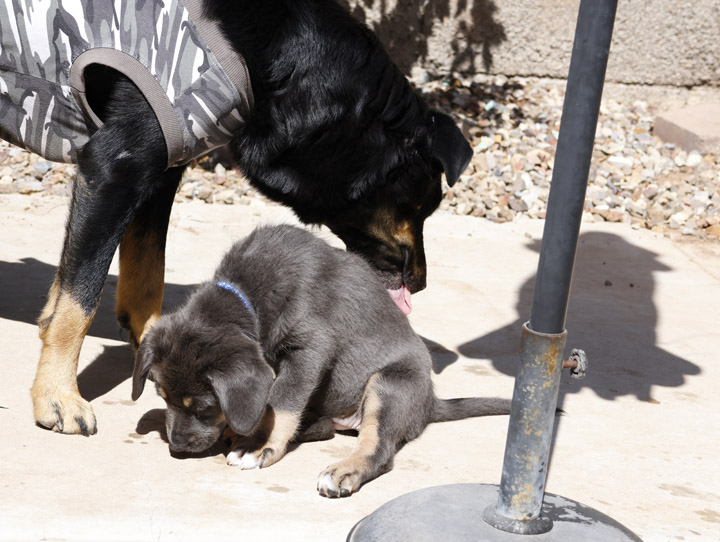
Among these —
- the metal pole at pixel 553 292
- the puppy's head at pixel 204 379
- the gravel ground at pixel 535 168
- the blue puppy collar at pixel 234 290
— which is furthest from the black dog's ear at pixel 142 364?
the gravel ground at pixel 535 168

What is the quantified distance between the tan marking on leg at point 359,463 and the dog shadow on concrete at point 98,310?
1146mm

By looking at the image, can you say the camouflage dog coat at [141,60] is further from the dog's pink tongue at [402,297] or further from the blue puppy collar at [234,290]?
the dog's pink tongue at [402,297]

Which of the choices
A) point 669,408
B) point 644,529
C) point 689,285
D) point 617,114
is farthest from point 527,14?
point 644,529

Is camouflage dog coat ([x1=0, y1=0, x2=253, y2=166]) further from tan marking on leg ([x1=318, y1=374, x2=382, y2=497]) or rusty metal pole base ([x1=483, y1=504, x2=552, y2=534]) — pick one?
rusty metal pole base ([x1=483, y1=504, x2=552, y2=534])

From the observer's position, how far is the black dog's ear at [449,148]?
3727mm

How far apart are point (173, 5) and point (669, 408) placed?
2648mm

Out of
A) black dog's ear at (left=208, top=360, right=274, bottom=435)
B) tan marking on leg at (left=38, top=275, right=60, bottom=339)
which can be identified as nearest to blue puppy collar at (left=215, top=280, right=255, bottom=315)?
black dog's ear at (left=208, top=360, right=274, bottom=435)

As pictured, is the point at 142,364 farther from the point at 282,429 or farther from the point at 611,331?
the point at 611,331

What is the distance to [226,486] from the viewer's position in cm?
295

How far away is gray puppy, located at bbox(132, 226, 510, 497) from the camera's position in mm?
2998

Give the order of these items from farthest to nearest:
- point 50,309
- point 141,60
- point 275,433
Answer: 1. point 50,309
2. point 141,60
3. point 275,433

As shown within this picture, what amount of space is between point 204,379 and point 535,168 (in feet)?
17.0

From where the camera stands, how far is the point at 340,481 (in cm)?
292

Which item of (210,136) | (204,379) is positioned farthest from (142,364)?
(210,136)
